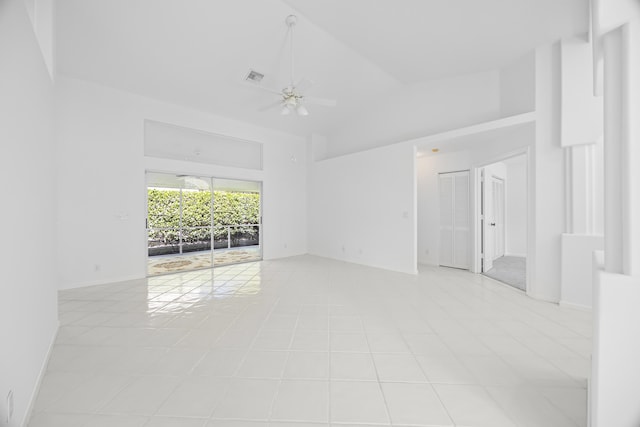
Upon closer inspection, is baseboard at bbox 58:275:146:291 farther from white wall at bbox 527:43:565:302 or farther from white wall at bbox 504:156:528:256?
white wall at bbox 504:156:528:256

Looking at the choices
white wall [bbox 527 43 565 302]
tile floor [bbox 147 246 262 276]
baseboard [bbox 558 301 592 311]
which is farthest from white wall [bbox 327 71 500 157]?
tile floor [bbox 147 246 262 276]

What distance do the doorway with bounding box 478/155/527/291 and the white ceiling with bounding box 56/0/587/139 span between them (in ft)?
8.08

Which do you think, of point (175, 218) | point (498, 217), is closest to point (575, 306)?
point (498, 217)

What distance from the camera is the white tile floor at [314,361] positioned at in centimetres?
148

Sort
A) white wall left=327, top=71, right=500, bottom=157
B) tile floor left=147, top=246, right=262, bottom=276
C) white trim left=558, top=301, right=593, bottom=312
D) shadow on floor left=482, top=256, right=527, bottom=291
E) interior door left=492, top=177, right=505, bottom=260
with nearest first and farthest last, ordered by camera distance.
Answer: white trim left=558, top=301, right=593, bottom=312 < shadow on floor left=482, top=256, right=527, bottom=291 < white wall left=327, top=71, right=500, bottom=157 < tile floor left=147, top=246, right=262, bottom=276 < interior door left=492, top=177, right=505, bottom=260

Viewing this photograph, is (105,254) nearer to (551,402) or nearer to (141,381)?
(141,381)

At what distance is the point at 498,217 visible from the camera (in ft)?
22.4

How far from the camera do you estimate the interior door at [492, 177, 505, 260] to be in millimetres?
6398

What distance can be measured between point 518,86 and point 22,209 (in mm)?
5794

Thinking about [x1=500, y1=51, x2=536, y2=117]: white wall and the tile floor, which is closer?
[x1=500, y1=51, x2=536, y2=117]: white wall

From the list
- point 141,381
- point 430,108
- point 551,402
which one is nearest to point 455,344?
point 551,402

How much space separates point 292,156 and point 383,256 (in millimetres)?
3739

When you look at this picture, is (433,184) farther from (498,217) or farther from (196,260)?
(196,260)

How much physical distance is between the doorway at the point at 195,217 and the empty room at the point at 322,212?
75 mm
